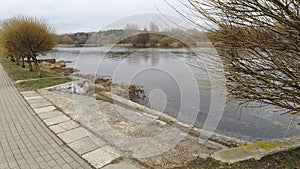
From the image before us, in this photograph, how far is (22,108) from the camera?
5.15 m

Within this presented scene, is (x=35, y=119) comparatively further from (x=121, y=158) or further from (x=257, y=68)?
(x=257, y=68)

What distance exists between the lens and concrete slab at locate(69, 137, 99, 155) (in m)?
3.08

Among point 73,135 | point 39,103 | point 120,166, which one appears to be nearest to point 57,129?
point 73,135

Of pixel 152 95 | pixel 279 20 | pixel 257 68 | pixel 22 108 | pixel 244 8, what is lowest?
pixel 152 95

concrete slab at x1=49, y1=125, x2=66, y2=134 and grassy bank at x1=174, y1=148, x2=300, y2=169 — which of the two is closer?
grassy bank at x1=174, y1=148, x2=300, y2=169

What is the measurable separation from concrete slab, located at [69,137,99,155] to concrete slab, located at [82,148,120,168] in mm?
127

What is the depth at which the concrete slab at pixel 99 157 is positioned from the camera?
2.73m

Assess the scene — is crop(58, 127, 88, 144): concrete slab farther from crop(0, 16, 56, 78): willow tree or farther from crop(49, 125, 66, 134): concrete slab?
crop(0, 16, 56, 78): willow tree

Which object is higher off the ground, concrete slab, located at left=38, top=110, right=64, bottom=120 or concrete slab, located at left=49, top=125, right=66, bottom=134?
concrete slab, located at left=38, top=110, right=64, bottom=120

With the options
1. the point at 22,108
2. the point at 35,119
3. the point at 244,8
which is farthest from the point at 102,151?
the point at 22,108

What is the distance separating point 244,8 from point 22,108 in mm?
5780

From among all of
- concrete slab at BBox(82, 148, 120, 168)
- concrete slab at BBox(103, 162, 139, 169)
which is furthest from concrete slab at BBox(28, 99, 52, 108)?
concrete slab at BBox(103, 162, 139, 169)

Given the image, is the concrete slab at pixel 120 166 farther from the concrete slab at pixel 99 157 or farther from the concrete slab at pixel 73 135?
the concrete slab at pixel 73 135

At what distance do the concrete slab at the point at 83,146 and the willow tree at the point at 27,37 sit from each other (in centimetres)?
848
